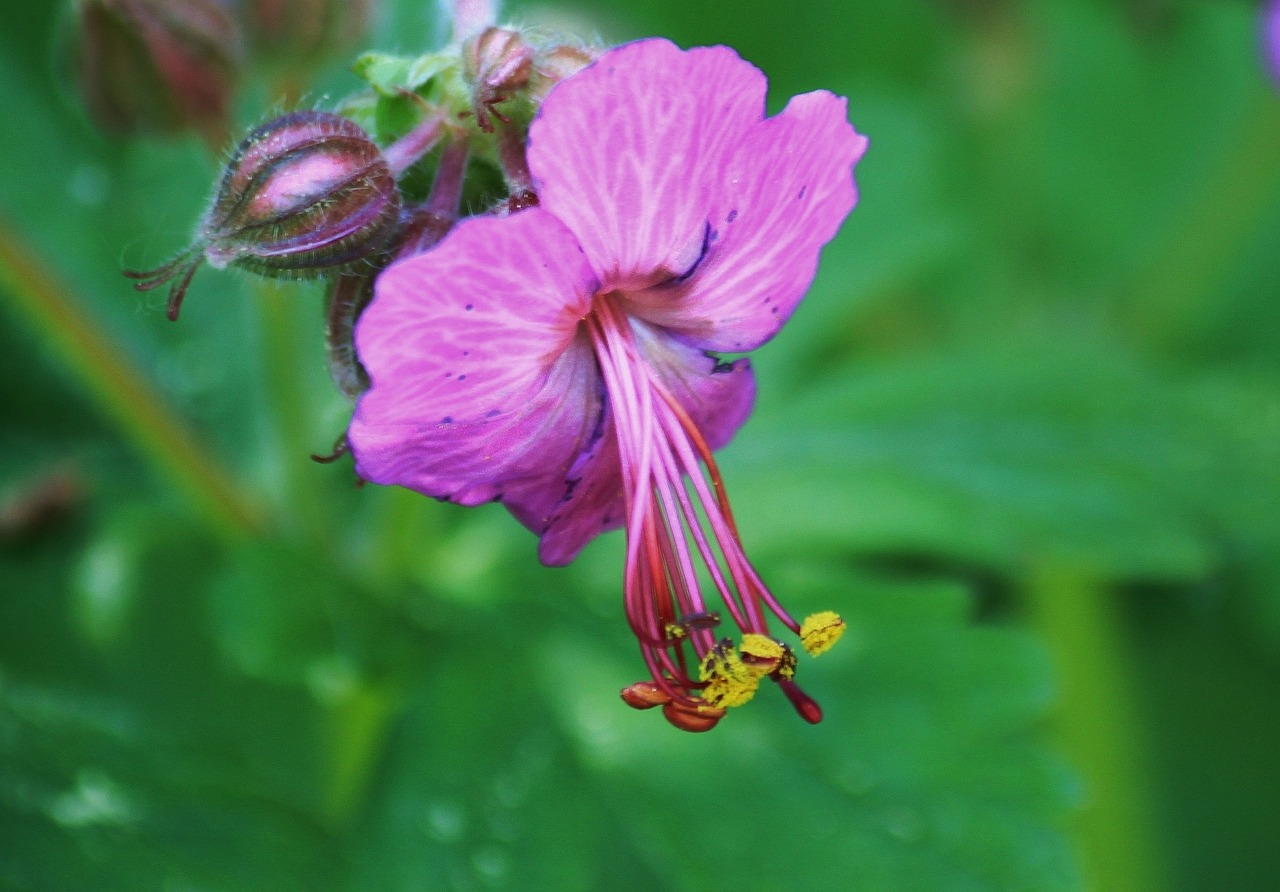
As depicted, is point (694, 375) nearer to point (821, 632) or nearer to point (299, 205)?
point (821, 632)

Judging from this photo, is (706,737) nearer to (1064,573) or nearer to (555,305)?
(555,305)

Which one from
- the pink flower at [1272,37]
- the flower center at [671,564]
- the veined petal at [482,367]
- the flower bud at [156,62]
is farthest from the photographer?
the pink flower at [1272,37]

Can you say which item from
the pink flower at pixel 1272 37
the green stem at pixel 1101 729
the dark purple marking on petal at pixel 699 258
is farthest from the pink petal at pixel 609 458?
the pink flower at pixel 1272 37

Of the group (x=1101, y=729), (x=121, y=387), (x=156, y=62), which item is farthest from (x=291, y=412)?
(x=1101, y=729)

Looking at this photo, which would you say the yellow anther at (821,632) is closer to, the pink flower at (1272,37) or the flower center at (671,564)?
the flower center at (671,564)

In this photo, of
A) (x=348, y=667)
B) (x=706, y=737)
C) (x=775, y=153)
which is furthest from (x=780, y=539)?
(x=775, y=153)
